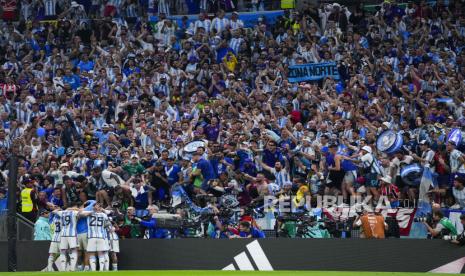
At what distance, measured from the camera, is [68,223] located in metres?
24.6

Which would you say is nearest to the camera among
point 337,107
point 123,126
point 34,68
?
point 337,107

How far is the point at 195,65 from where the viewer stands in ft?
107

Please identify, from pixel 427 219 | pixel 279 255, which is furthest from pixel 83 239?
pixel 427 219

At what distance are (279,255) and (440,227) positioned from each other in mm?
3559

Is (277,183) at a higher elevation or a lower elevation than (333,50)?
lower

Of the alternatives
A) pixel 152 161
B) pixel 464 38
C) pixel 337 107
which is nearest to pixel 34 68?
pixel 152 161

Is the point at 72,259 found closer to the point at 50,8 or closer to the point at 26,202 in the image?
the point at 26,202

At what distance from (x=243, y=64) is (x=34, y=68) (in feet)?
22.9

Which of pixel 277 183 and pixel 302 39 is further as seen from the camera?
pixel 302 39

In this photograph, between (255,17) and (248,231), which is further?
(255,17)

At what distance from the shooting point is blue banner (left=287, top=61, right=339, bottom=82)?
3069cm

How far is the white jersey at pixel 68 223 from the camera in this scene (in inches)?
965

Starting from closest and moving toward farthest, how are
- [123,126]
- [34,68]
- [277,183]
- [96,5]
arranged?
[277,183], [123,126], [34,68], [96,5]

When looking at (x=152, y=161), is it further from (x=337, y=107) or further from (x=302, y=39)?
(x=302, y=39)
